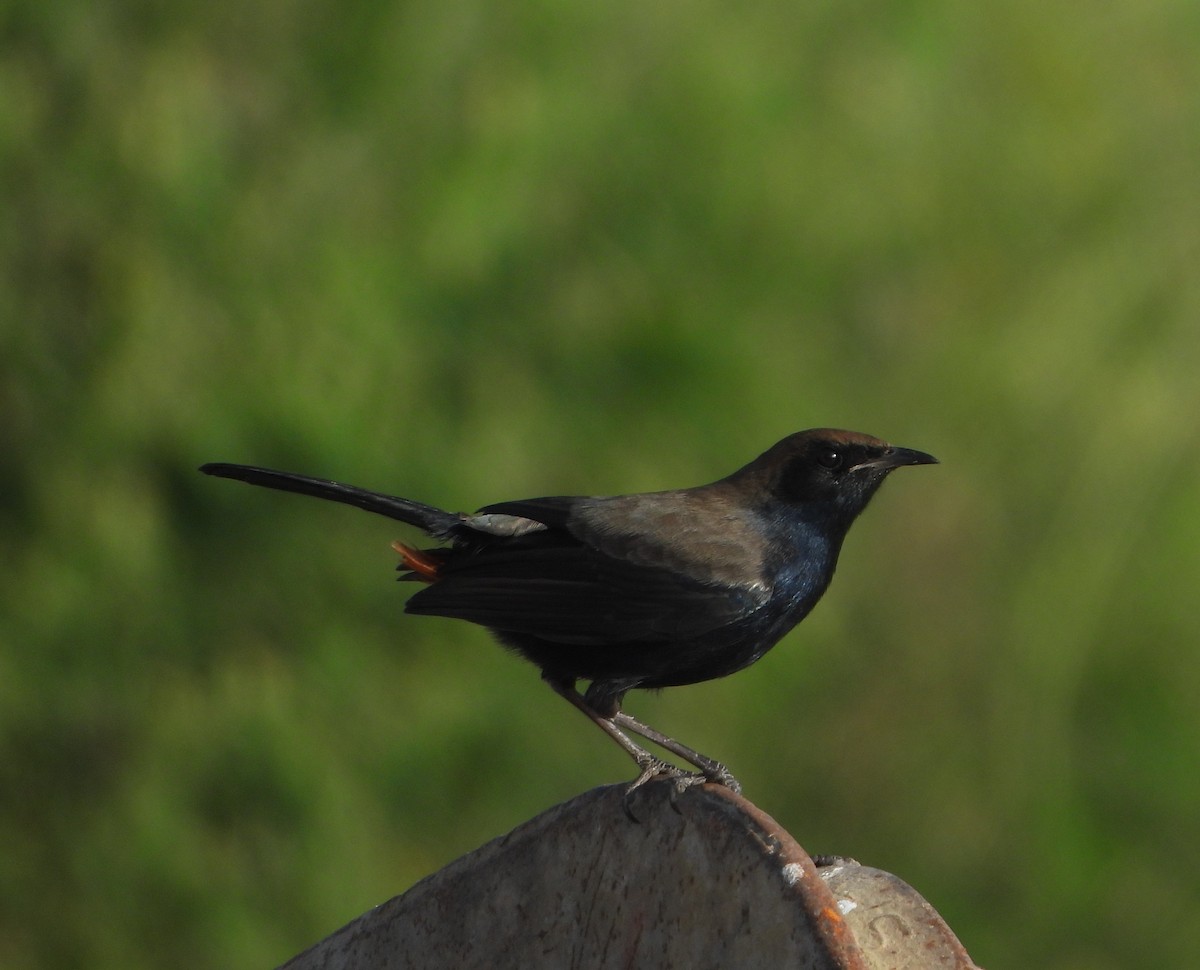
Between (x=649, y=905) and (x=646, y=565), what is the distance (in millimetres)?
1474

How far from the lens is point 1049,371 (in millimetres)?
9000

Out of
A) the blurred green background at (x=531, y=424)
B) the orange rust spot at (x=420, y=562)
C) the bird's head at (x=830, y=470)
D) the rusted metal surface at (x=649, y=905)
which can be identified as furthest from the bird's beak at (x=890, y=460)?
the blurred green background at (x=531, y=424)

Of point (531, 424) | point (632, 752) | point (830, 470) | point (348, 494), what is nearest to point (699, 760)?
point (632, 752)

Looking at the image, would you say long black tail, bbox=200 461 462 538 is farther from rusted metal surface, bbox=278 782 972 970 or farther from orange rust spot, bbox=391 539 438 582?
rusted metal surface, bbox=278 782 972 970

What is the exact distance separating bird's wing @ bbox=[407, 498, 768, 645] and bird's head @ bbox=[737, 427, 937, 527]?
1.00 feet

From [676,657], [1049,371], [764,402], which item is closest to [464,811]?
[764,402]

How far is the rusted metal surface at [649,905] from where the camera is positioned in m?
2.46

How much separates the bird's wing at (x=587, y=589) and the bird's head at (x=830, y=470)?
30 centimetres

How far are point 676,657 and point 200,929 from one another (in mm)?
4941

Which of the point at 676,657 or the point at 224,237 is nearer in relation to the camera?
the point at 676,657

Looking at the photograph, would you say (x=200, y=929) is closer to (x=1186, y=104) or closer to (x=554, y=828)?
(x=554, y=828)

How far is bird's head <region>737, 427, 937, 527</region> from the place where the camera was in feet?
13.9

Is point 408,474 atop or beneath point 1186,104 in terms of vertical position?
beneath

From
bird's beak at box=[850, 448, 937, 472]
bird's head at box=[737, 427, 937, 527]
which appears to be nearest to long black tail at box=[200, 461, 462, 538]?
bird's head at box=[737, 427, 937, 527]
